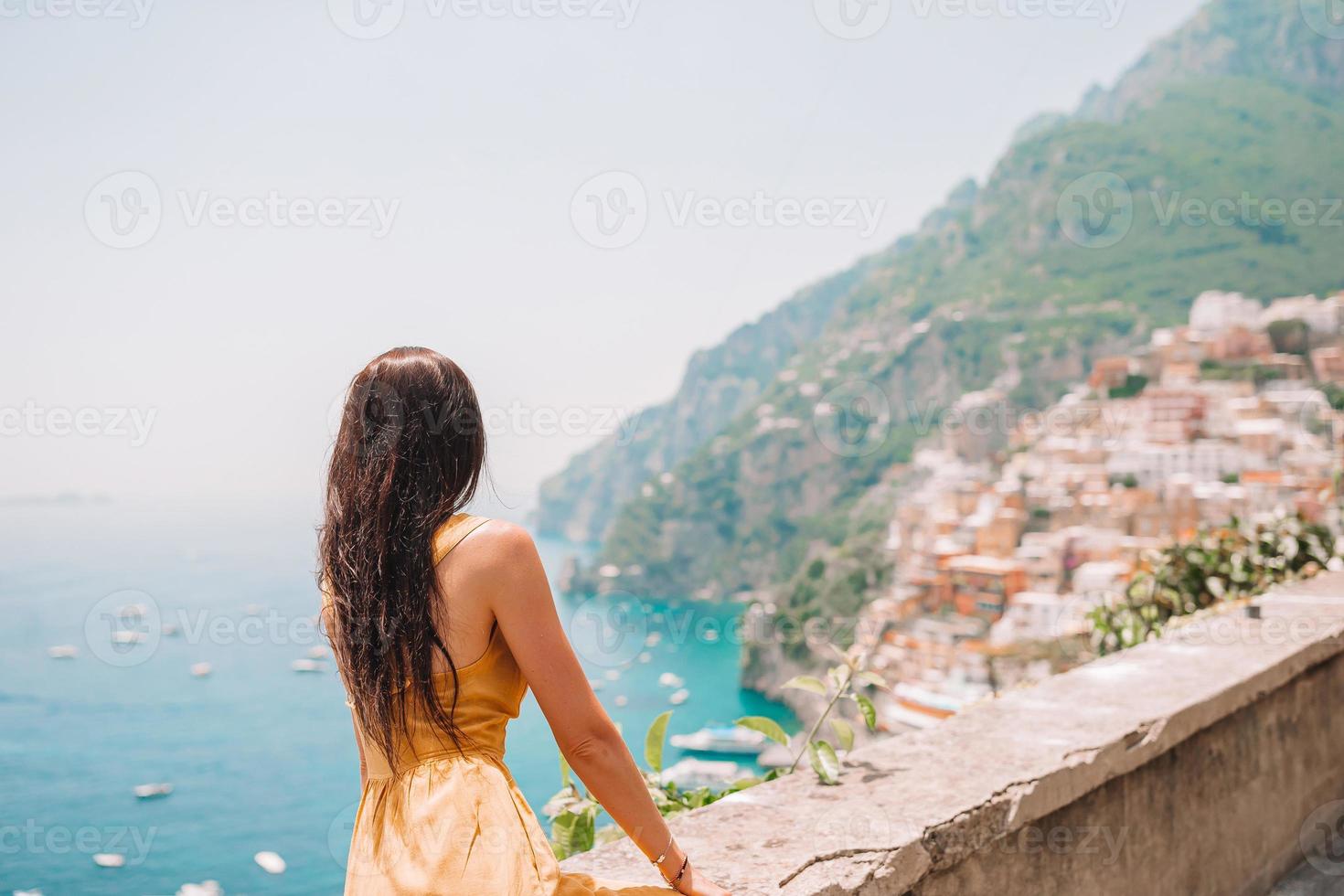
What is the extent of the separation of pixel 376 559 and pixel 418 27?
13.0 meters

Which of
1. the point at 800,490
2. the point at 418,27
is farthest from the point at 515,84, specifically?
the point at 800,490

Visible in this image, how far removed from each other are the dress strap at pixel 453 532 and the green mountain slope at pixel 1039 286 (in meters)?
45.0

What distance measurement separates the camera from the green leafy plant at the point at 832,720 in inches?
52.2

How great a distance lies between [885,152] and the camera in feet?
192

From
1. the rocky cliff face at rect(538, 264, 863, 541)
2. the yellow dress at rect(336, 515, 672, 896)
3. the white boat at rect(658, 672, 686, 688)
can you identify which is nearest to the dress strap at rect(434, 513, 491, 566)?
the yellow dress at rect(336, 515, 672, 896)

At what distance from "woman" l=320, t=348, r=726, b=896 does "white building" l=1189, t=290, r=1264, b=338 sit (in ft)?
173

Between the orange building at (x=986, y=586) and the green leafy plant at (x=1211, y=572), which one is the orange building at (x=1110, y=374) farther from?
the green leafy plant at (x=1211, y=572)

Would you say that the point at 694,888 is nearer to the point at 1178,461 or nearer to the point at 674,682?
the point at 674,682

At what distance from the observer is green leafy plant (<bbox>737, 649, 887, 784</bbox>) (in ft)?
4.35

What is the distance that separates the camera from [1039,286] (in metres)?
61.0

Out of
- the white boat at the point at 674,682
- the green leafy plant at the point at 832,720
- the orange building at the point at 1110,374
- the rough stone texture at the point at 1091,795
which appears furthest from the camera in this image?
the orange building at the point at 1110,374

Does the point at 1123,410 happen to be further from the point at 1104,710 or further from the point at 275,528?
the point at 1104,710

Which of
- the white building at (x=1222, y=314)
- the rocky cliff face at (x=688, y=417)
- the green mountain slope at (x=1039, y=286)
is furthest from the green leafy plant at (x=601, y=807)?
the rocky cliff face at (x=688, y=417)

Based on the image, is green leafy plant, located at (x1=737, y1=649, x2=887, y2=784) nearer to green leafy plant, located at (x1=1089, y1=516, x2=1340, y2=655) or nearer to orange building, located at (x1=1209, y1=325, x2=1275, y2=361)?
green leafy plant, located at (x1=1089, y1=516, x2=1340, y2=655)
